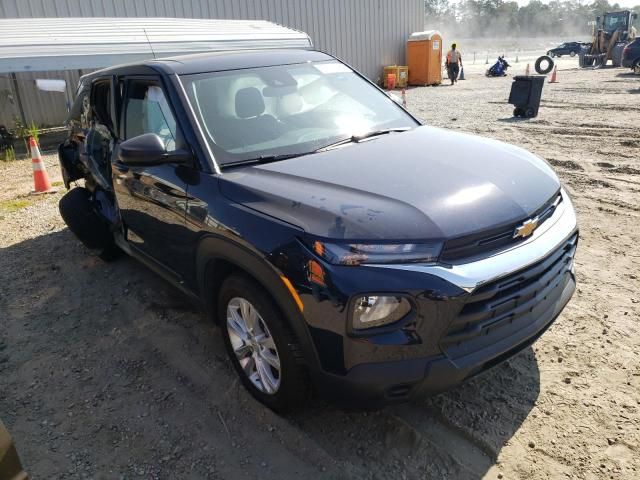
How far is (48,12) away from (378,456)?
16.5 m

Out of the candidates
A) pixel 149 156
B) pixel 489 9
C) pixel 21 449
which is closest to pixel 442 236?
pixel 149 156

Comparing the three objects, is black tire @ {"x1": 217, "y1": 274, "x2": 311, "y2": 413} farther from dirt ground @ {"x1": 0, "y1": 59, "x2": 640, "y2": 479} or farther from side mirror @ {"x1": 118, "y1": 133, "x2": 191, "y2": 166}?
side mirror @ {"x1": 118, "y1": 133, "x2": 191, "y2": 166}

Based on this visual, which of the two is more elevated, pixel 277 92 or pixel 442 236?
pixel 277 92

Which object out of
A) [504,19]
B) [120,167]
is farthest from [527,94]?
[504,19]

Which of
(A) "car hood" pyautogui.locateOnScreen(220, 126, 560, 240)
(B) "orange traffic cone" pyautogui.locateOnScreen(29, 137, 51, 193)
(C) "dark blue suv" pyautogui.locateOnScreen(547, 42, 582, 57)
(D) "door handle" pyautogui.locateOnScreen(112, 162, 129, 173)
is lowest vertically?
(C) "dark blue suv" pyautogui.locateOnScreen(547, 42, 582, 57)

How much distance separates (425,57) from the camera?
22906mm

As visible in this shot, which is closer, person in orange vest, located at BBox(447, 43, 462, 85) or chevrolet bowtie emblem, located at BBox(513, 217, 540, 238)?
chevrolet bowtie emblem, located at BBox(513, 217, 540, 238)

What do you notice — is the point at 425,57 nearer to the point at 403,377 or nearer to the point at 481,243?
the point at 481,243

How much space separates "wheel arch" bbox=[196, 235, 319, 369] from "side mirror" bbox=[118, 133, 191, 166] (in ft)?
1.62

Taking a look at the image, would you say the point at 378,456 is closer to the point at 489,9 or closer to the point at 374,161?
the point at 374,161

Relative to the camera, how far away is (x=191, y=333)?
3650 mm

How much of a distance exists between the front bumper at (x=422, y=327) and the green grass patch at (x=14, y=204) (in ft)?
21.3

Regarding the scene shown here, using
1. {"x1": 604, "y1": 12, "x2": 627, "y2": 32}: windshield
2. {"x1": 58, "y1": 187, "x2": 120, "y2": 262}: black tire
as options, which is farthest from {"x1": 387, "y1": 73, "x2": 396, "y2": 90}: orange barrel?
{"x1": 58, "y1": 187, "x2": 120, "y2": 262}: black tire

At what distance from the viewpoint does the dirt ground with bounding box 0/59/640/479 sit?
2428 millimetres
